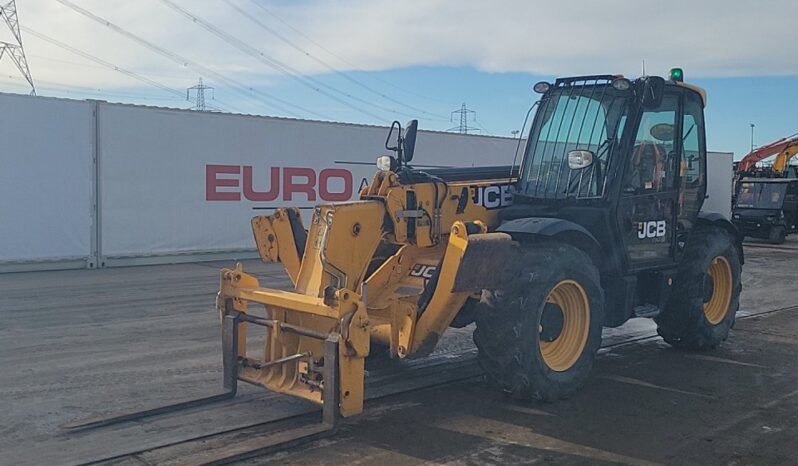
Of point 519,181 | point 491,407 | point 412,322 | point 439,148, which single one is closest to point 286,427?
point 412,322

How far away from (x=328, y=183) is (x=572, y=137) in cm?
1174

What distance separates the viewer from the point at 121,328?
9.12 metres

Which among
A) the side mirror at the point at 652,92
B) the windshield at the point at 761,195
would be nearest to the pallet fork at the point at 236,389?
the side mirror at the point at 652,92

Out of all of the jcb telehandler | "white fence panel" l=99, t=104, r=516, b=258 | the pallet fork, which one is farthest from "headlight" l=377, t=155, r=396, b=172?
"white fence panel" l=99, t=104, r=516, b=258

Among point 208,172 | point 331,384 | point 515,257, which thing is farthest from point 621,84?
point 208,172

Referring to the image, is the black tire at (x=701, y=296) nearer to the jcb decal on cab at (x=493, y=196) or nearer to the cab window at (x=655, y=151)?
the cab window at (x=655, y=151)

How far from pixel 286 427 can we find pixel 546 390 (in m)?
1.95

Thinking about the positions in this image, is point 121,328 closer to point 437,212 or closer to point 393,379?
point 393,379

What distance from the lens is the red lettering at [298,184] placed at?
17922mm

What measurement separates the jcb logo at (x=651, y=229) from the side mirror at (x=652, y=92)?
109 centimetres

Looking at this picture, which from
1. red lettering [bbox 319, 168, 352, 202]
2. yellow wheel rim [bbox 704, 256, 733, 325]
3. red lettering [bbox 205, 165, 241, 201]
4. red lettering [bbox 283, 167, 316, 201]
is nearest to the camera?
yellow wheel rim [bbox 704, 256, 733, 325]

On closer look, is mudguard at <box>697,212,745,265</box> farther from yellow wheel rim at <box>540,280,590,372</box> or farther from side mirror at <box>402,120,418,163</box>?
side mirror at <box>402,120,418,163</box>

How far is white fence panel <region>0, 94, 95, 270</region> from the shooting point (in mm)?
14117

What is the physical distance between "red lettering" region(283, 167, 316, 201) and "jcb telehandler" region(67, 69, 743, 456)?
10.7m
